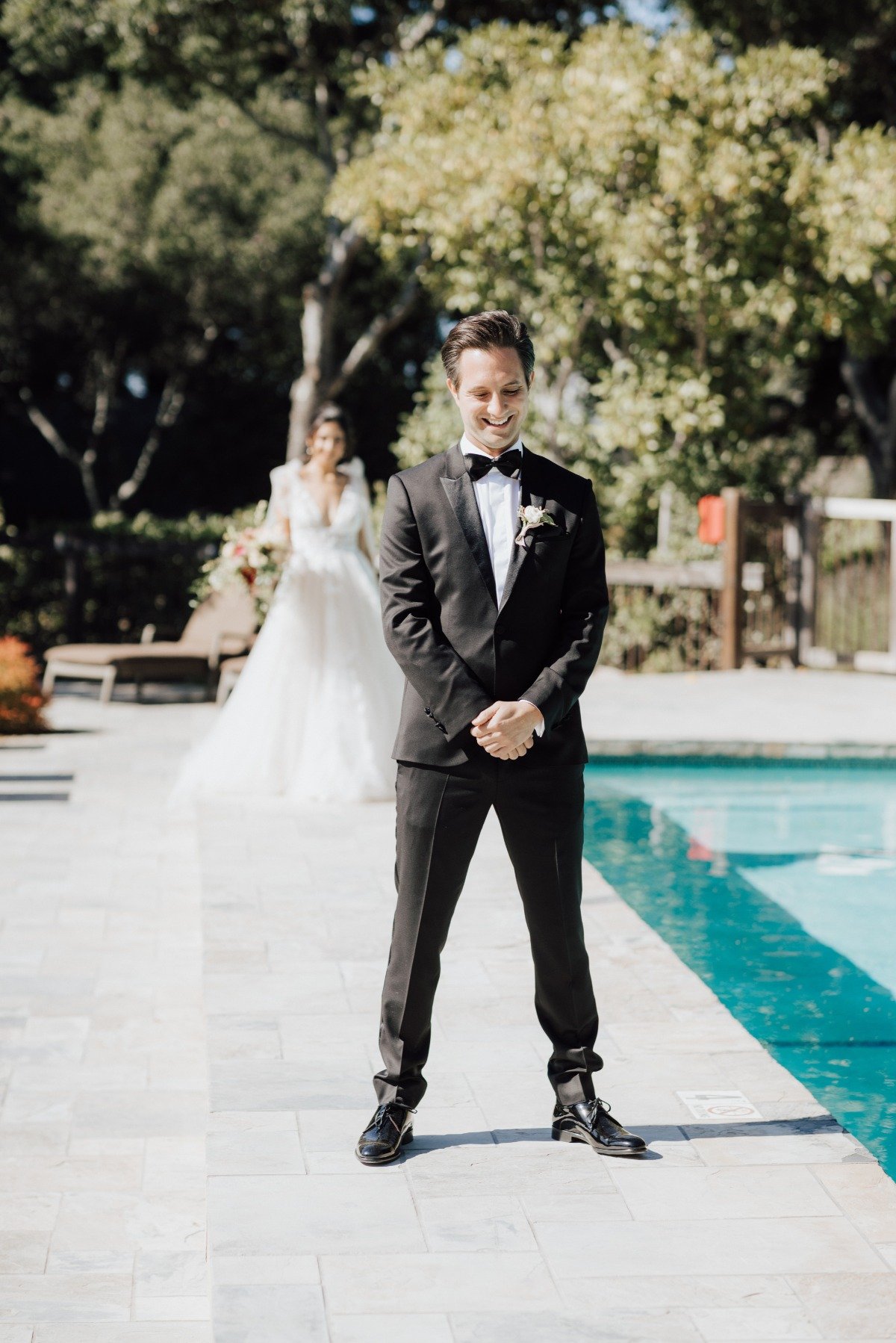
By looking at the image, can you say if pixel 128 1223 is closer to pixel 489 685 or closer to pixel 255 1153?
pixel 255 1153

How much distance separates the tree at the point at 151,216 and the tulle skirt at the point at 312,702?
14.9 m

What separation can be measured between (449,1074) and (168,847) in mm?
3907

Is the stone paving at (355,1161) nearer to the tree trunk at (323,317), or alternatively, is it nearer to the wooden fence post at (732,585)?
the wooden fence post at (732,585)

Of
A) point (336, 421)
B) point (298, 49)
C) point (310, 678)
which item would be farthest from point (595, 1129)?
point (298, 49)

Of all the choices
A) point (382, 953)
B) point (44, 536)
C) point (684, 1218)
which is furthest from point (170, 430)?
point (684, 1218)

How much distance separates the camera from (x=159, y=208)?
22938mm

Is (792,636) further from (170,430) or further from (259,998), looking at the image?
(170,430)

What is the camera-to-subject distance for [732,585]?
44.1 feet

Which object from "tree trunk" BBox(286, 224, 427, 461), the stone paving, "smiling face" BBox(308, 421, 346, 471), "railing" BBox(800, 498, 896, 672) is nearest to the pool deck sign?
the stone paving

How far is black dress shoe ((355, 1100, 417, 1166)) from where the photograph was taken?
3344 millimetres

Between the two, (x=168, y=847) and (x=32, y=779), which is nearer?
(x=168, y=847)

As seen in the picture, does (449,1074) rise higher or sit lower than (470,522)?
lower

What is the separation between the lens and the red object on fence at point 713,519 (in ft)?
43.8

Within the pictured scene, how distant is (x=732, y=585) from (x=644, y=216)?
327 centimetres
